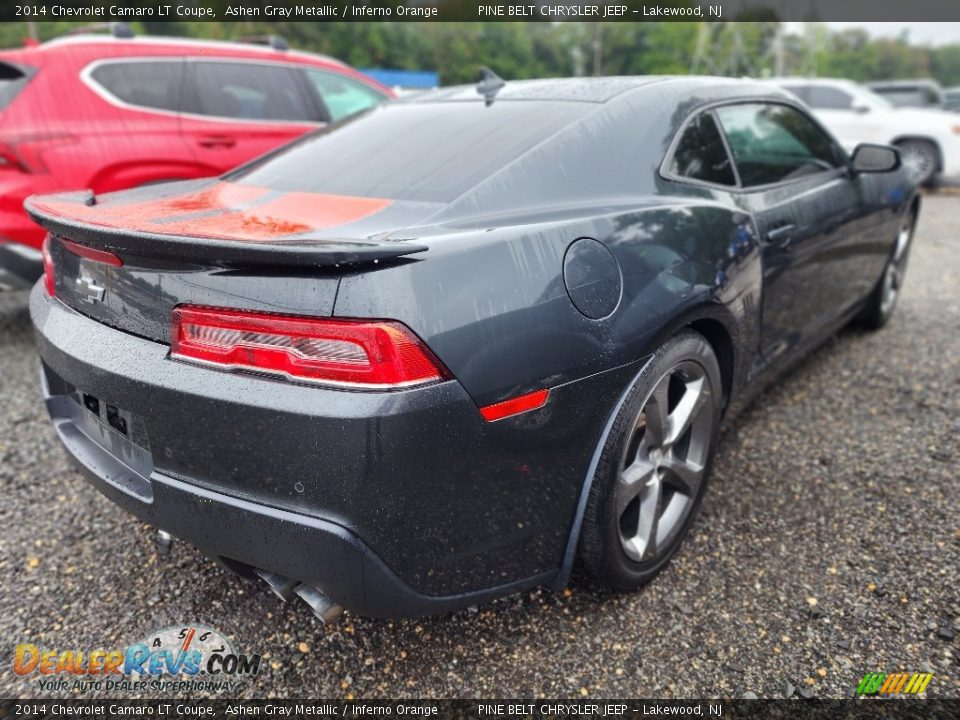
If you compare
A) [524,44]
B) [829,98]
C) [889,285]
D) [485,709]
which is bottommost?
[524,44]

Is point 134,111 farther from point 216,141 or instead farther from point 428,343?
point 428,343

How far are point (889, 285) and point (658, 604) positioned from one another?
322cm

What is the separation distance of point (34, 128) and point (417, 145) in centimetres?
278

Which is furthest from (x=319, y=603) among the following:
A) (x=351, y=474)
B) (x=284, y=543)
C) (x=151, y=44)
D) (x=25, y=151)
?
(x=151, y=44)

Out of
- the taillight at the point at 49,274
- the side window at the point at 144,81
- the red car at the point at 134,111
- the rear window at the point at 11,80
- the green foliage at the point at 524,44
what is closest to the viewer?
the taillight at the point at 49,274

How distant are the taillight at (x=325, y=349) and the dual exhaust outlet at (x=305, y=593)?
52cm

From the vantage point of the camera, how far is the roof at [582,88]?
230 cm

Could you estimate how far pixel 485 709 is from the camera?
5.62 feet

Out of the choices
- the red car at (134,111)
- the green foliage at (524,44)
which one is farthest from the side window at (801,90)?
the green foliage at (524,44)

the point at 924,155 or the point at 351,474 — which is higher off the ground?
the point at 351,474

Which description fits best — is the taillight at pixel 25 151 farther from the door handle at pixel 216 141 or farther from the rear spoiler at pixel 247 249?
the rear spoiler at pixel 247 249

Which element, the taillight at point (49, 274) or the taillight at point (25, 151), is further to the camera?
the taillight at point (25, 151)

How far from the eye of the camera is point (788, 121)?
3.18 meters

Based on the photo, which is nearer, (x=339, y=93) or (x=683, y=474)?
(x=683, y=474)
